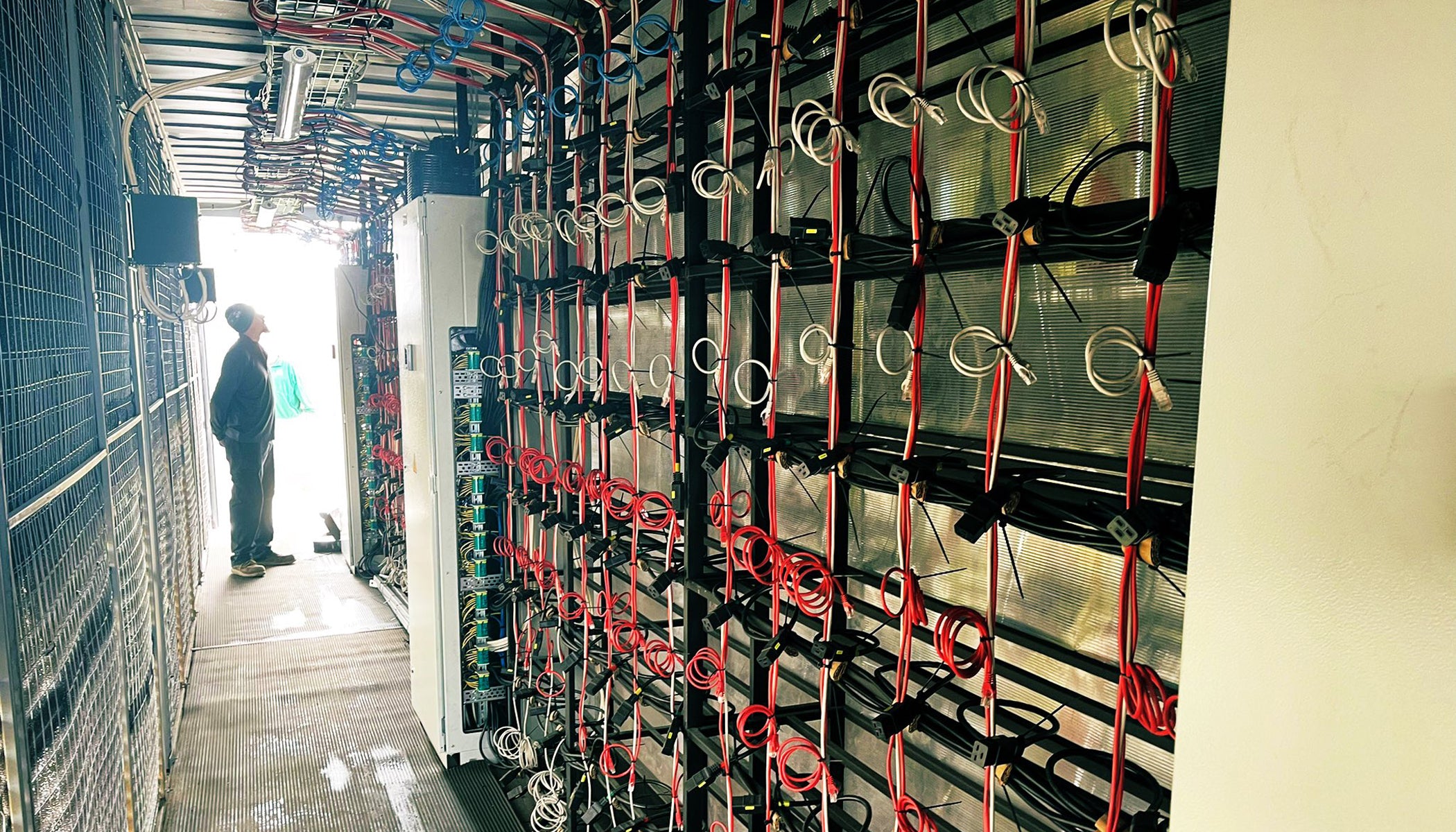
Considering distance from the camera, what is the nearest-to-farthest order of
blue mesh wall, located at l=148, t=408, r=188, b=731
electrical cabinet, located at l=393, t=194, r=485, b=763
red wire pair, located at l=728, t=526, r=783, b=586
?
red wire pair, located at l=728, t=526, r=783, b=586
electrical cabinet, located at l=393, t=194, r=485, b=763
blue mesh wall, located at l=148, t=408, r=188, b=731

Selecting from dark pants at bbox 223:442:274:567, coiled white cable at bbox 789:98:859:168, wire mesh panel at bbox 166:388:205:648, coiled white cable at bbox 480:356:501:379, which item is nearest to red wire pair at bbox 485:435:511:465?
coiled white cable at bbox 480:356:501:379

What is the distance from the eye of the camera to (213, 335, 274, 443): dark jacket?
22.9ft

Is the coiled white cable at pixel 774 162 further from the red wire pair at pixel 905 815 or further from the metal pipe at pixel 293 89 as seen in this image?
the metal pipe at pixel 293 89

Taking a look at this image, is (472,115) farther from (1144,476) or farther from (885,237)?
(1144,476)

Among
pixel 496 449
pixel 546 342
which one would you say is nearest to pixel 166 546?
pixel 496 449

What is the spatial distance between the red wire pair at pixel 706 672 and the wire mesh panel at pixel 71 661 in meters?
1.34

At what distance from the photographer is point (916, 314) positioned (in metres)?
1.57

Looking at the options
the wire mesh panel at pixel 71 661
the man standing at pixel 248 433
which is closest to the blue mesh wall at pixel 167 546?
the wire mesh panel at pixel 71 661

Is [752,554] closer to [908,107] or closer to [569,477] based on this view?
[908,107]

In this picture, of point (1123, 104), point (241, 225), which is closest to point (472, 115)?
point (1123, 104)

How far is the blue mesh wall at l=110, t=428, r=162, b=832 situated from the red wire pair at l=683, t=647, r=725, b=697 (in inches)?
67.6

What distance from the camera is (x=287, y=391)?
14820mm

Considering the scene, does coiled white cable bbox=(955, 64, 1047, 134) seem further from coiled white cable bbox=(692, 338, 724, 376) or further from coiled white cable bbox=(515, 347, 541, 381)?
coiled white cable bbox=(515, 347, 541, 381)

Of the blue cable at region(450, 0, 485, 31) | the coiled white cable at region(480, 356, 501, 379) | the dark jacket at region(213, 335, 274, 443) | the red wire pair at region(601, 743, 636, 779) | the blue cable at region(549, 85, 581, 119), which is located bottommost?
the red wire pair at region(601, 743, 636, 779)
